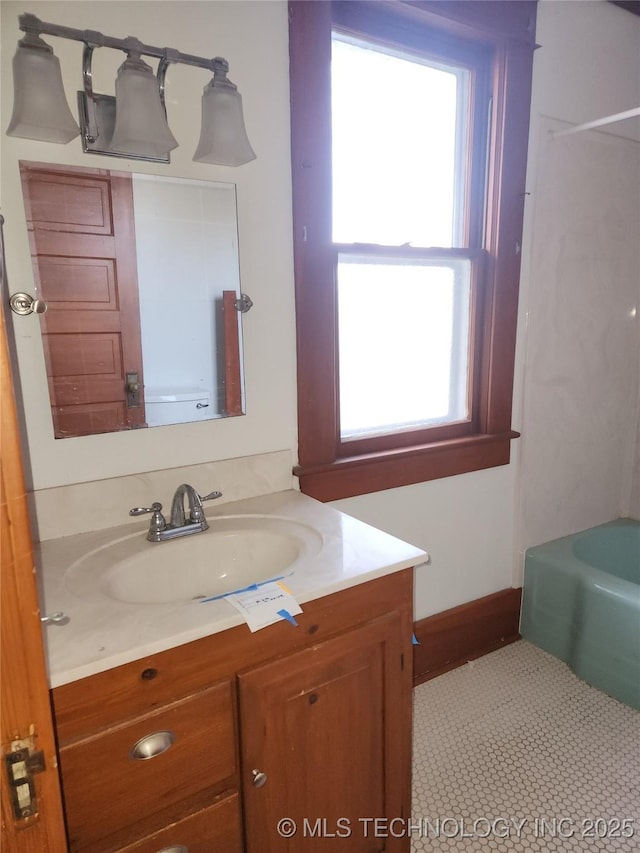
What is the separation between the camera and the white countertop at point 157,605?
0.79 meters

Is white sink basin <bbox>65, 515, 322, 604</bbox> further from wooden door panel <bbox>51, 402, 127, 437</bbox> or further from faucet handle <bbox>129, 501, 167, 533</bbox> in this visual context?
wooden door panel <bbox>51, 402, 127, 437</bbox>

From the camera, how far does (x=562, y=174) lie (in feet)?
6.42

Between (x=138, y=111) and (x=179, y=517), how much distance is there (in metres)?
0.85

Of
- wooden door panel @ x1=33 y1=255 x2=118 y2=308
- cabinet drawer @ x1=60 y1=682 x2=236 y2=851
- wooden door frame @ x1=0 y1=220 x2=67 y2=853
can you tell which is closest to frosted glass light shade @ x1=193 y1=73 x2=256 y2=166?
wooden door panel @ x1=33 y1=255 x2=118 y2=308

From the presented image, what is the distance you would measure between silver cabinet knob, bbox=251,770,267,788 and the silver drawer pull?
0.19 meters

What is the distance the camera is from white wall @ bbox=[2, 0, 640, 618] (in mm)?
1140

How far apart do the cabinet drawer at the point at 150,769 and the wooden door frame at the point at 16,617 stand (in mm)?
227

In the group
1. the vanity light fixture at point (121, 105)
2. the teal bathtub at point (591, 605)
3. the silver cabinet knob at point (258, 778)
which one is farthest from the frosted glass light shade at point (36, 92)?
the teal bathtub at point (591, 605)

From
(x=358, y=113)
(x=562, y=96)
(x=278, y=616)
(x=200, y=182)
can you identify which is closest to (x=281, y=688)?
(x=278, y=616)

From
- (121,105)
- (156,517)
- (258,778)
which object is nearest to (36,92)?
(121,105)

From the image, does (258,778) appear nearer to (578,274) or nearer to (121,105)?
(121,105)

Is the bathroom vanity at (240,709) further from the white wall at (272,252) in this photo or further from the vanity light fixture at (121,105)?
the vanity light fixture at (121,105)

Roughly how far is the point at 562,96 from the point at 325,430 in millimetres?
1503

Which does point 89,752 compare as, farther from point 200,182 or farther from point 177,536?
point 200,182
